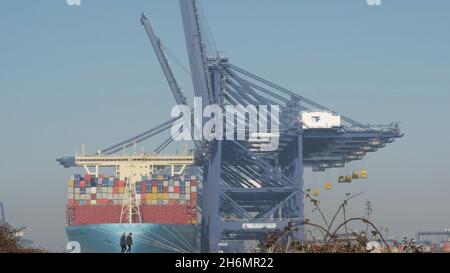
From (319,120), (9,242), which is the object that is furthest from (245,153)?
(9,242)

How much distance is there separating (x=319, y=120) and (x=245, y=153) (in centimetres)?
1080

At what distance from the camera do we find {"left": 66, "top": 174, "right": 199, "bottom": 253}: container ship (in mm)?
105375

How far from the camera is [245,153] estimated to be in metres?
113

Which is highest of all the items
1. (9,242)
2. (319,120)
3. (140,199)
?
(319,120)

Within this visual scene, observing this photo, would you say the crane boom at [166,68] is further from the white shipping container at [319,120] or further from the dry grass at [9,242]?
the dry grass at [9,242]

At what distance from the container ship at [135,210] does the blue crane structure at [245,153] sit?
178 inches

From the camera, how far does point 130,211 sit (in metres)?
104

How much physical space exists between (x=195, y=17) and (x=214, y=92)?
1008 centimetres

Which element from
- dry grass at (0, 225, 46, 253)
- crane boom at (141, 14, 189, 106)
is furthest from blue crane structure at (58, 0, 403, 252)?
dry grass at (0, 225, 46, 253)

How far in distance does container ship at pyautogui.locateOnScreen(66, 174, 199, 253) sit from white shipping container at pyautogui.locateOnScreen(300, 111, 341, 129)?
15.8 metres

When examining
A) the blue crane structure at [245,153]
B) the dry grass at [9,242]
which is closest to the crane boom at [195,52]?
the blue crane structure at [245,153]

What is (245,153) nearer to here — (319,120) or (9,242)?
(319,120)
